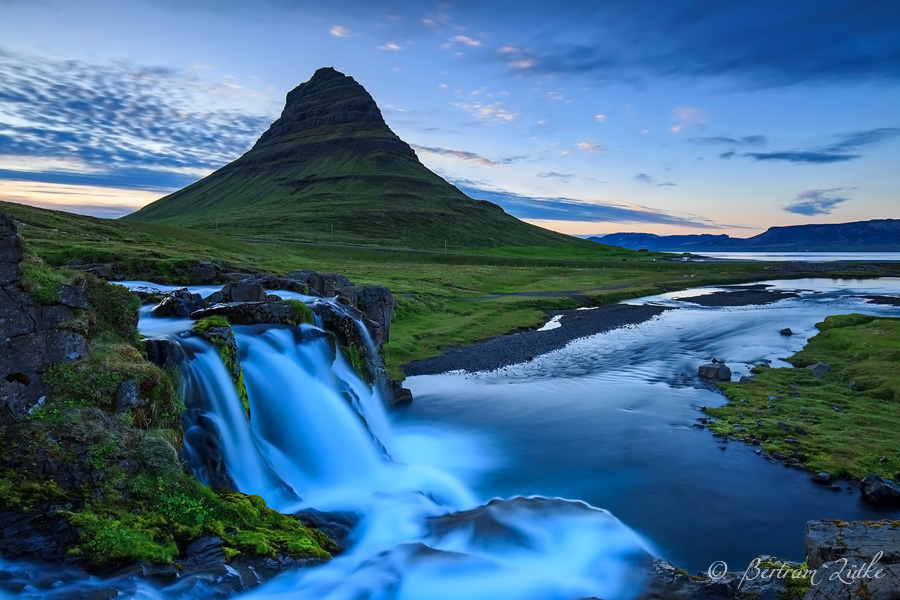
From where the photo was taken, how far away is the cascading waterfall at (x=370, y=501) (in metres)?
12.9

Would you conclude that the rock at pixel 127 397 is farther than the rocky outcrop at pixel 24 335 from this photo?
Yes

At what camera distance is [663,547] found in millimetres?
15258

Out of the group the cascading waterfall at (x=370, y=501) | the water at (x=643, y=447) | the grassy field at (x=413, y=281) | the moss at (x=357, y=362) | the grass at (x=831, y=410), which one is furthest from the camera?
the grassy field at (x=413, y=281)

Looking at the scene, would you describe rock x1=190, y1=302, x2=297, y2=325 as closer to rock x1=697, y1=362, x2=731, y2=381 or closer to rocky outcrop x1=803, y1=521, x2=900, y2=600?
rocky outcrop x1=803, y1=521, x2=900, y2=600

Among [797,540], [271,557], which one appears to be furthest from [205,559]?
[797,540]

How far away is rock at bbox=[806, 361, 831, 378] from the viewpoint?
33094 mm

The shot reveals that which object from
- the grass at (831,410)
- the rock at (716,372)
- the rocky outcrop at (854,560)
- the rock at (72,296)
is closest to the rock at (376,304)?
the rock at (716,372)

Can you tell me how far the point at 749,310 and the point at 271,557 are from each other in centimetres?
7668

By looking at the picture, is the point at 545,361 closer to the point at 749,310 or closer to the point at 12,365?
the point at 12,365

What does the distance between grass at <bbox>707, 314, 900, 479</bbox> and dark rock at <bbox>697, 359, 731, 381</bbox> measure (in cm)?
172

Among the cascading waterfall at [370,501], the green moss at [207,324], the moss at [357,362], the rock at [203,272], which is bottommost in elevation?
the cascading waterfall at [370,501]

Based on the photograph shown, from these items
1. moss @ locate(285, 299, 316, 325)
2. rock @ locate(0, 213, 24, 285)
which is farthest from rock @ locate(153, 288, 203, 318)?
rock @ locate(0, 213, 24, 285)

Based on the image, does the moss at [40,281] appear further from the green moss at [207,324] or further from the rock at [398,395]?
the rock at [398,395]

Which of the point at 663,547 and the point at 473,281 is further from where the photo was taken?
the point at 473,281
